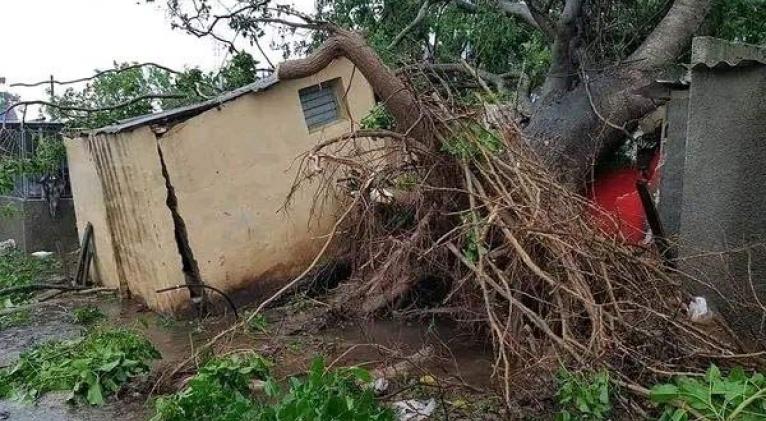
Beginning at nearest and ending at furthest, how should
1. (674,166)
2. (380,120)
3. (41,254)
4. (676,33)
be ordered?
(674,166), (380,120), (676,33), (41,254)

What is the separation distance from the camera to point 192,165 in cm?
762

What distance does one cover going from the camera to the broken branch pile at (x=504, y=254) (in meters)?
4.34

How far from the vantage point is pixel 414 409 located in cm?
441

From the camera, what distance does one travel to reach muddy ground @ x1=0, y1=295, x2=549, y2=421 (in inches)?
181

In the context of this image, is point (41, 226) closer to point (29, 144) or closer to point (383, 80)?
point (29, 144)

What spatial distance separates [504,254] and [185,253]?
4.00m

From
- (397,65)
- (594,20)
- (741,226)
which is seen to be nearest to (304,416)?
(741,226)

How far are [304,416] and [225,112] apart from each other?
481cm

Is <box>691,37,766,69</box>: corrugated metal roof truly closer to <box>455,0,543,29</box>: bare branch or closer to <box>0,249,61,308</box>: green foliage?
<box>455,0,543,29</box>: bare branch

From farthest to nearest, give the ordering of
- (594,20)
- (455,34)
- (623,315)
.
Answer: (455,34), (594,20), (623,315)

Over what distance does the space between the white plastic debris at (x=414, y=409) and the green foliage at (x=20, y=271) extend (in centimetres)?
656

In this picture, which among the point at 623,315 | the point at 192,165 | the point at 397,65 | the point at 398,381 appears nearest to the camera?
the point at 623,315

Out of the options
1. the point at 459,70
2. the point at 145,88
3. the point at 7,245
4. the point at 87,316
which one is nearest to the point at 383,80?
the point at 459,70

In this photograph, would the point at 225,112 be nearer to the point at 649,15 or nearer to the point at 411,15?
the point at 411,15
